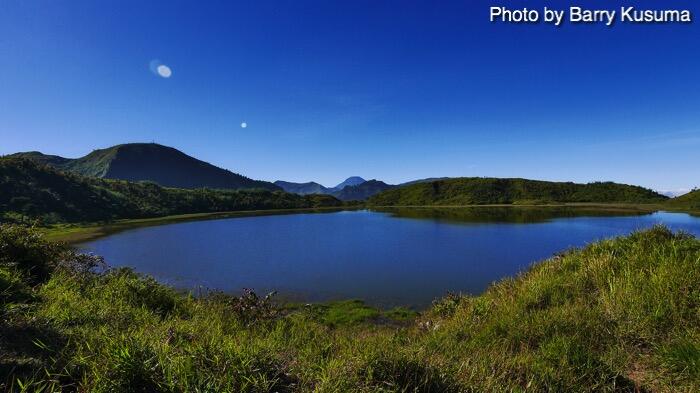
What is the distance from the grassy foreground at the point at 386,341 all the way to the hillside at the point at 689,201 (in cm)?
16137

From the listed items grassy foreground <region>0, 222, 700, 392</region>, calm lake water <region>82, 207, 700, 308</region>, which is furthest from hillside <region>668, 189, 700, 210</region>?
grassy foreground <region>0, 222, 700, 392</region>

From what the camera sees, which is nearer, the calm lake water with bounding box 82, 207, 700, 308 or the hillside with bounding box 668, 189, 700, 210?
the calm lake water with bounding box 82, 207, 700, 308

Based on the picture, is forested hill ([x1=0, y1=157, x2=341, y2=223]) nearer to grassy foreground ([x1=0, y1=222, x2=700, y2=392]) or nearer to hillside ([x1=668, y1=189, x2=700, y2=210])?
grassy foreground ([x1=0, y1=222, x2=700, y2=392])

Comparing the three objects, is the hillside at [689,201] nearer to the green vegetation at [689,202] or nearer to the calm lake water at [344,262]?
the green vegetation at [689,202]

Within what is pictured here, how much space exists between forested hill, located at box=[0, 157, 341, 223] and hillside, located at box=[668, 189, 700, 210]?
204042mm

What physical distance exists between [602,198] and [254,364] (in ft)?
788

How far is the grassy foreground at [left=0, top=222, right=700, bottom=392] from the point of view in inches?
177

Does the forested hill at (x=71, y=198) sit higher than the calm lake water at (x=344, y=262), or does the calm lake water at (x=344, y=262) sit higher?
the forested hill at (x=71, y=198)

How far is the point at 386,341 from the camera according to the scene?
727cm

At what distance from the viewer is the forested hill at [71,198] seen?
105125mm

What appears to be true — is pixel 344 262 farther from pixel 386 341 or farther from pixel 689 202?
pixel 689 202

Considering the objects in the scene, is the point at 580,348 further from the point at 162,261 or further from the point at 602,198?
the point at 602,198

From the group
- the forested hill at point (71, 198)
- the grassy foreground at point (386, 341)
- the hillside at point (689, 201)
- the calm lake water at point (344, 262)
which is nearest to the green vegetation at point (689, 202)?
the hillside at point (689, 201)

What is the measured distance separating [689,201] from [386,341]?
609ft
